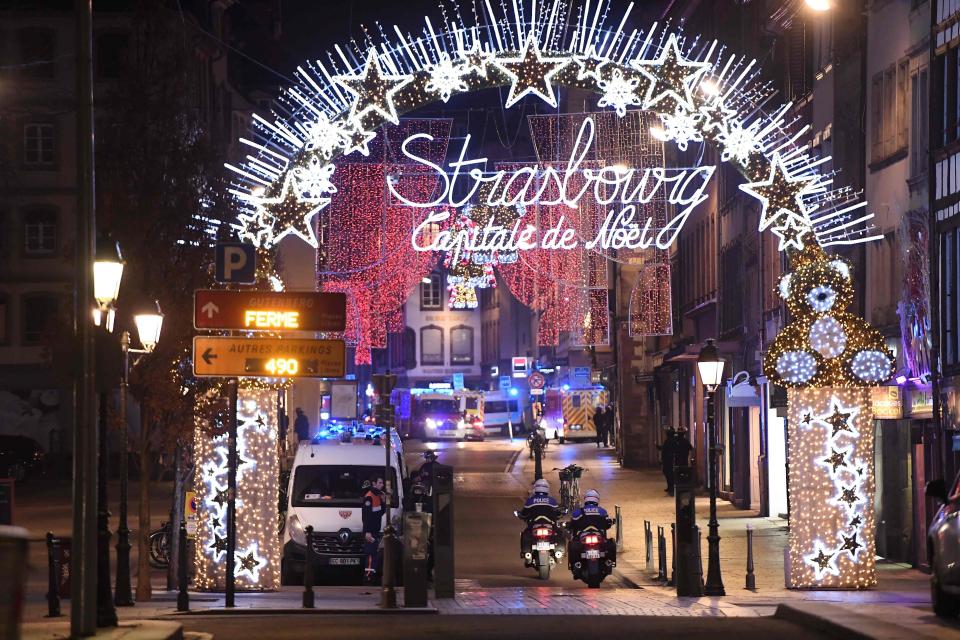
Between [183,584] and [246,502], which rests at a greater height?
[246,502]

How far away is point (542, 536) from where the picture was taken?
88.6ft

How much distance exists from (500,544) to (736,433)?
10.9 metres

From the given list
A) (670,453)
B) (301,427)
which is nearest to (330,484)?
(670,453)

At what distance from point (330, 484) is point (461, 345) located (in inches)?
4314

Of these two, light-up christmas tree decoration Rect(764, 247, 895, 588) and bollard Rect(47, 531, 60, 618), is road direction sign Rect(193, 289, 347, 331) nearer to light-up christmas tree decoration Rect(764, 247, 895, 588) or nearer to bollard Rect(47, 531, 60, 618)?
bollard Rect(47, 531, 60, 618)

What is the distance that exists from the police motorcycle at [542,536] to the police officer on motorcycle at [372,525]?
7.81ft

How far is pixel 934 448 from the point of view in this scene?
2505 cm

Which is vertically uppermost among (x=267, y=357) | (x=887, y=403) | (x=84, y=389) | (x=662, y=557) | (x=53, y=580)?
(x=267, y=357)

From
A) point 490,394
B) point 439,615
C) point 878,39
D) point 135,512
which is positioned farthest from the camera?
point 490,394

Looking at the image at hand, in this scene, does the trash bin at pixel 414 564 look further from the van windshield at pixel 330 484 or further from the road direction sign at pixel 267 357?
the van windshield at pixel 330 484

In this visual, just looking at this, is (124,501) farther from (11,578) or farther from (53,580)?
(11,578)

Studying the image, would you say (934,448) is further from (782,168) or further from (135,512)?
(135,512)

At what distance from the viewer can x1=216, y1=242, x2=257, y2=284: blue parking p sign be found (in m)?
20.5

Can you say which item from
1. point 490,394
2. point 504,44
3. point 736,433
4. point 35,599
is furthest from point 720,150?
point 490,394
